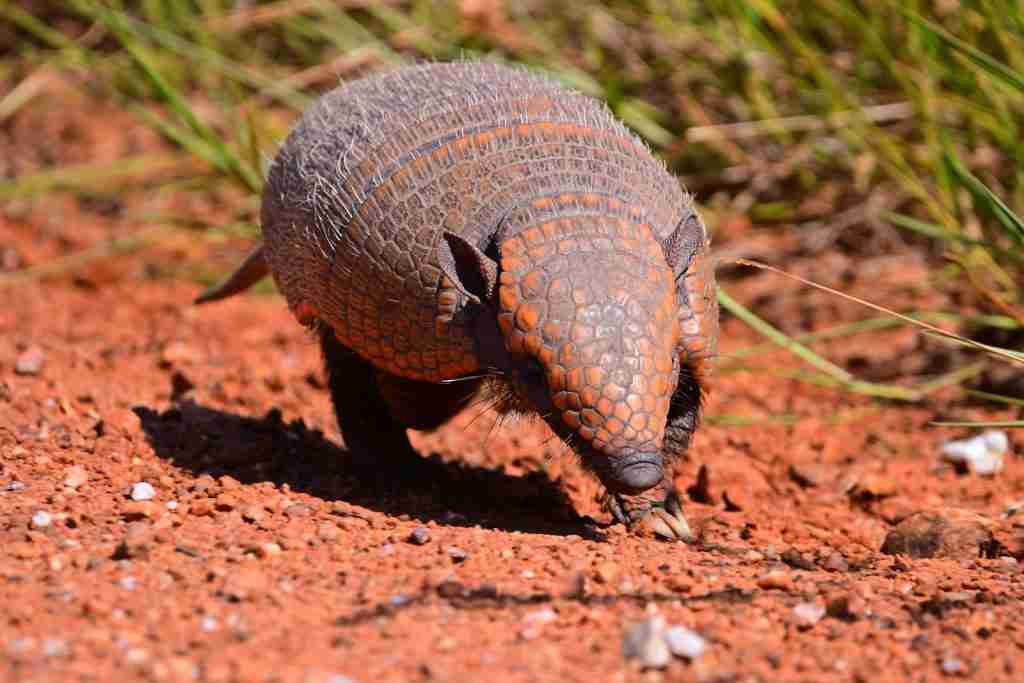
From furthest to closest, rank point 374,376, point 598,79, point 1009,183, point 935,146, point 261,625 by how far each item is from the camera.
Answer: point 598,79
point 1009,183
point 935,146
point 374,376
point 261,625

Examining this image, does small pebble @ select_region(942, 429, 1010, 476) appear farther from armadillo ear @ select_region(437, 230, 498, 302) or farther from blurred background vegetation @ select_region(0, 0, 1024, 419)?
armadillo ear @ select_region(437, 230, 498, 302)

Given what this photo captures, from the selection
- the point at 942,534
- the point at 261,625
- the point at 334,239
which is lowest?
the point at 261,625

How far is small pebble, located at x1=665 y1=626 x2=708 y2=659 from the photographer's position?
3098 mm

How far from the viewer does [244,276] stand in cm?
591

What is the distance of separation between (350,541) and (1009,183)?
4.45 meters

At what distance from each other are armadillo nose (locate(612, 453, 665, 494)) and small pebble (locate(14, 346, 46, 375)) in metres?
3.38

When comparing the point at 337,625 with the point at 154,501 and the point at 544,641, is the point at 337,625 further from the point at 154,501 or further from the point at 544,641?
the point at 154,501

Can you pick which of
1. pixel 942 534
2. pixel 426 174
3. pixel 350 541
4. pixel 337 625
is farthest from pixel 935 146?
pixel 337 625

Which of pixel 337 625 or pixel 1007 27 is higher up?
pixel 1007 27

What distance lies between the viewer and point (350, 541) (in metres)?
3.92

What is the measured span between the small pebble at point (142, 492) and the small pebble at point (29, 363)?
1.96m

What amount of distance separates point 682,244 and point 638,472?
31.1 inches

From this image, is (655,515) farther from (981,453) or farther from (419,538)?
(981,453)

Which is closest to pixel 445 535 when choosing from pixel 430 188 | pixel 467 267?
pixel 467 267
